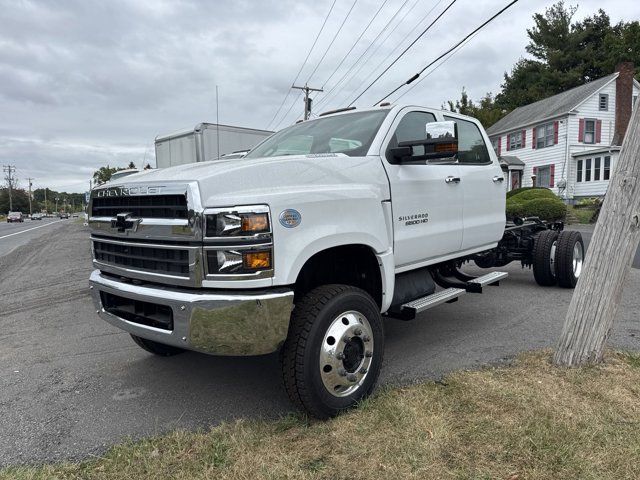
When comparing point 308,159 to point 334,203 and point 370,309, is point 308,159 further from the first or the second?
point 370,309

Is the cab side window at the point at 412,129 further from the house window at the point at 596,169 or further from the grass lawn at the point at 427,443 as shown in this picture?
the house window at the point at 596,169

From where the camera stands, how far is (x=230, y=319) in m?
2.63

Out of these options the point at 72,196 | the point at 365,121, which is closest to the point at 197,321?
the point at 365,121

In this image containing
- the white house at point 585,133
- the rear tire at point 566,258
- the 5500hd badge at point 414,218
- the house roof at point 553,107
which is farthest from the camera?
the house roof at point 553,107

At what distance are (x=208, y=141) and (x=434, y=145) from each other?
31.3ft

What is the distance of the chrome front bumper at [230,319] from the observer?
2.63 metres

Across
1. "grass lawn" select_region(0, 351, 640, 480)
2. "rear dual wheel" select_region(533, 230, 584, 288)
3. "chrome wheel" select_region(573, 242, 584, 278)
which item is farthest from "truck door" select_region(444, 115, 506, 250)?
"chrome wheel" select_region(573, 242, 584, 278)

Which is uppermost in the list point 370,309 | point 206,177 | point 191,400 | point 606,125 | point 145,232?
point 606,125

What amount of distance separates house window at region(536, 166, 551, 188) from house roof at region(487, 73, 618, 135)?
3.16m

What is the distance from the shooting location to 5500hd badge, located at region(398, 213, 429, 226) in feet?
12.2

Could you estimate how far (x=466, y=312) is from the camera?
18.9 feet

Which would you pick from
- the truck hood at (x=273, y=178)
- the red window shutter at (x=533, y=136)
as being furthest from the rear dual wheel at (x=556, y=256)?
the red window shutter at (x=533, y=136)

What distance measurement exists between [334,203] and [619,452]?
2.05m

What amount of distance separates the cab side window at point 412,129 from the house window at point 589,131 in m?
29.6
